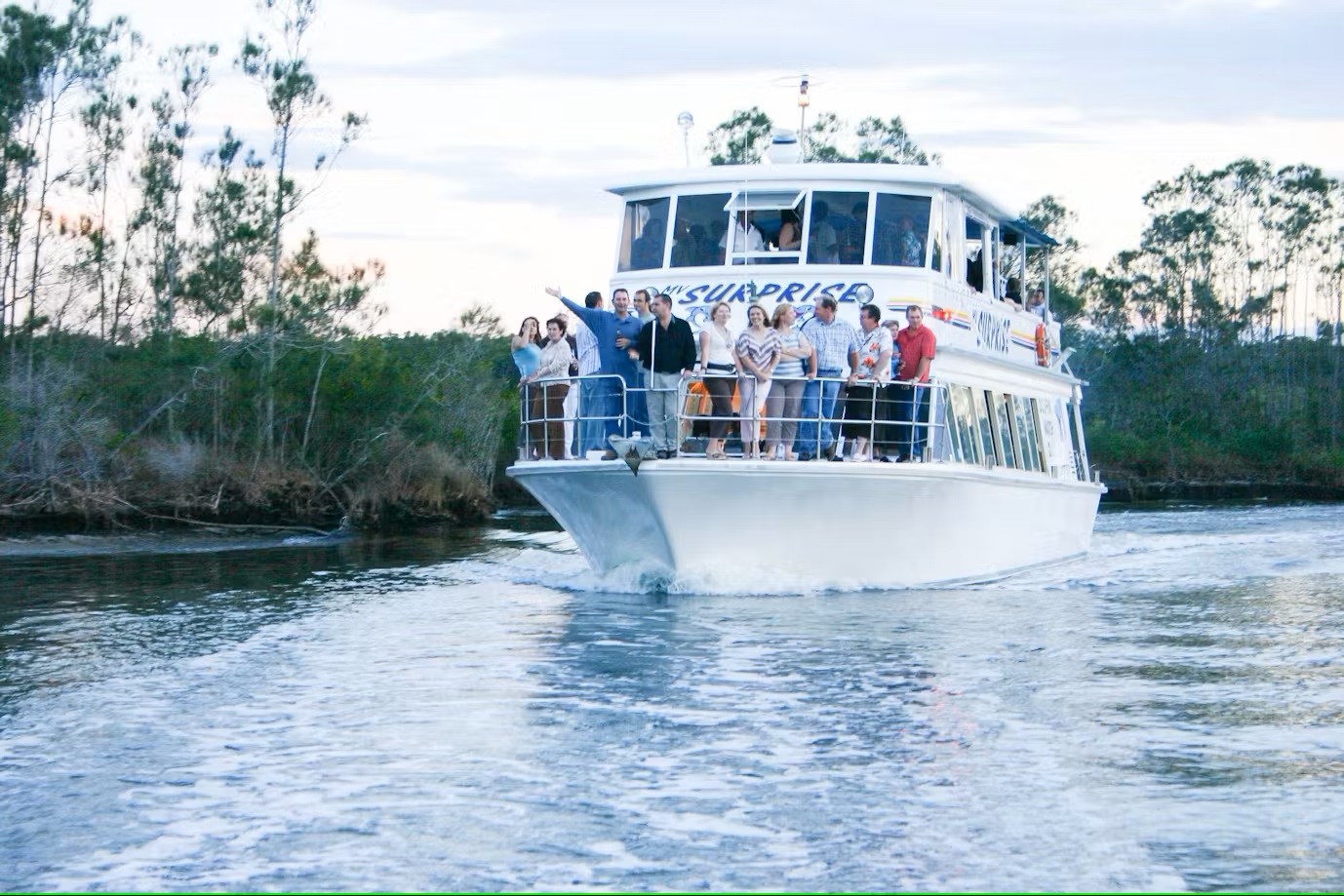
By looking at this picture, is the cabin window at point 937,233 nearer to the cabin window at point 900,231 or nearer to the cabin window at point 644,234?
the cabin window at point 900,231

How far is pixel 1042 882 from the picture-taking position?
5.93 meters

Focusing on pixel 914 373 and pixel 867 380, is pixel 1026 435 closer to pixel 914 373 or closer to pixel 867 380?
pixel 914 373

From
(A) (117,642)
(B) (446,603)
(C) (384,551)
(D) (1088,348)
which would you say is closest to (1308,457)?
(D) (1088,348)

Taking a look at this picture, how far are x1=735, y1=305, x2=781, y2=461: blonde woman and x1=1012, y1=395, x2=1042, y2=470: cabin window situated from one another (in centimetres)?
560

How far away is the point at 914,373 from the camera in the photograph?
15.5m

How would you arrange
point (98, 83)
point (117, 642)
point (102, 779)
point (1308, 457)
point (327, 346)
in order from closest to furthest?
point (102, 779) < point (117, 642) < point (327, 346) < point (98, 83) < point (1308, 457)

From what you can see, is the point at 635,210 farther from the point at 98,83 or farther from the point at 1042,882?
the point at 98,83

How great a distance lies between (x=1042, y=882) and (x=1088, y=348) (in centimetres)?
7080

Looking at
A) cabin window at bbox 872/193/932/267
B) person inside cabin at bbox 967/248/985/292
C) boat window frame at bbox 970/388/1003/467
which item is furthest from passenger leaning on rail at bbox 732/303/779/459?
person inside cabin at bbox 967/248/985/292

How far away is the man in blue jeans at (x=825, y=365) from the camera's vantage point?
587 inches

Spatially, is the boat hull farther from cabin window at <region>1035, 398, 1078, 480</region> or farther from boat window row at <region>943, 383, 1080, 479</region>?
cabin window at <region>1035, 398, 1078, 480</region>

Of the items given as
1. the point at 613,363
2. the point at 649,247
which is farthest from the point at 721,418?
the point at 649,247

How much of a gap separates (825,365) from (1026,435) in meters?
5.58

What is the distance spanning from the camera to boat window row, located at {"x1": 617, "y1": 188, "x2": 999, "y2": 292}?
55.2 feet
